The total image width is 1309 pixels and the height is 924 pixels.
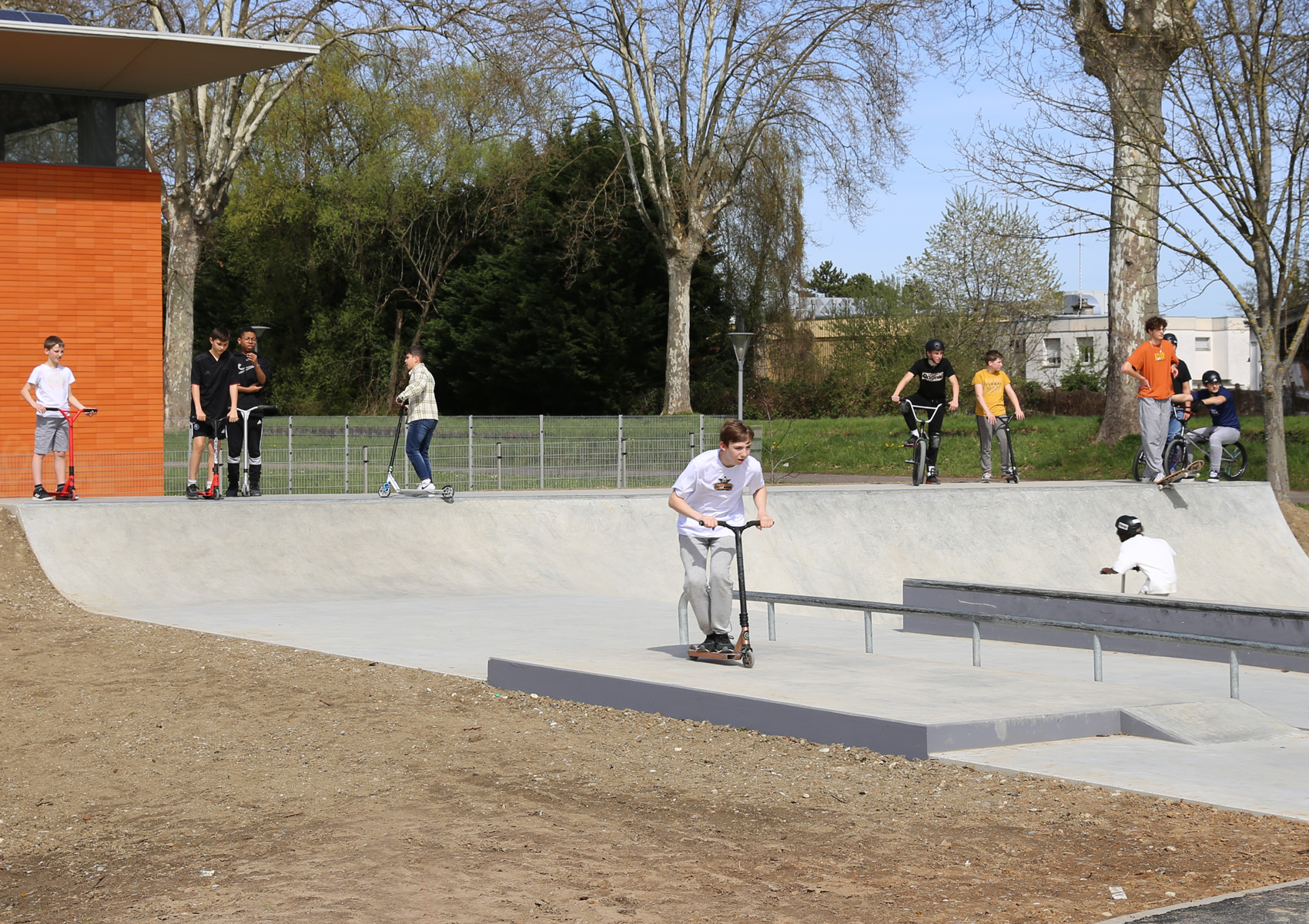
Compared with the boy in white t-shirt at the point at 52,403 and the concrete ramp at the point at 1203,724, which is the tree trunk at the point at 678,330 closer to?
the boy in white t-shirt at the point at 52,403

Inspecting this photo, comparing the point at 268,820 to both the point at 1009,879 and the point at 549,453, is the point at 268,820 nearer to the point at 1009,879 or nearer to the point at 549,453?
the point at 1009,879

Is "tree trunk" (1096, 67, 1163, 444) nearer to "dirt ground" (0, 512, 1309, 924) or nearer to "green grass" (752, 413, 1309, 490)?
"green grass" (752, 413, 1309, 490)

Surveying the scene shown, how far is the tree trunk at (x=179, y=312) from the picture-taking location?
100 ft

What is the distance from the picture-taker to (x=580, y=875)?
4703 mm

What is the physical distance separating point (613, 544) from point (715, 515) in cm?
719

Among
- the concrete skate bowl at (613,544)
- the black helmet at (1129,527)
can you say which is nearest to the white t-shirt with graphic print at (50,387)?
the concrete skate bowl at (613,544)

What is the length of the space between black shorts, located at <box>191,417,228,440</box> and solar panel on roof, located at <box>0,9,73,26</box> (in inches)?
192

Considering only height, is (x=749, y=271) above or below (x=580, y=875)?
above

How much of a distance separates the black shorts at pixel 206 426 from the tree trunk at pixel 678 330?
20378 mm

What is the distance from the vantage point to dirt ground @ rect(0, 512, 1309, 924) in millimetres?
4438

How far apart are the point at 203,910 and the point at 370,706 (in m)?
3.25

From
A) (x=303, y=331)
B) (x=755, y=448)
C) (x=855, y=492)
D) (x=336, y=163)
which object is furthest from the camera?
(x=303, y=331)

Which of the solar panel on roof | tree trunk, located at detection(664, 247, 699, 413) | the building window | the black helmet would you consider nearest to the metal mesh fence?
the building window

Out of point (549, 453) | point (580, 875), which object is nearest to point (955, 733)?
point (580, 875)
